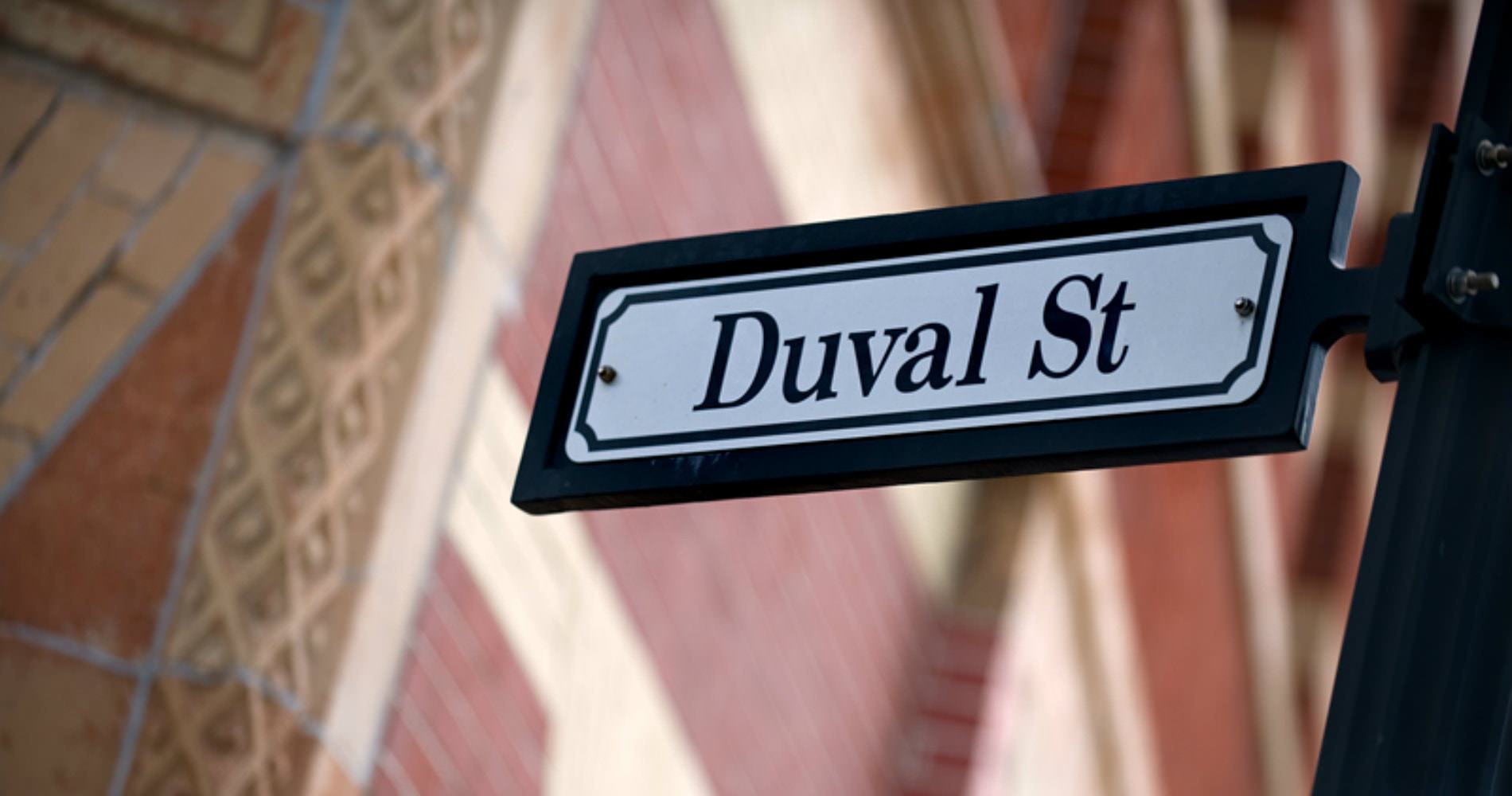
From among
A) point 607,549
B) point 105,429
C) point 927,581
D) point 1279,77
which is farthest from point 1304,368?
point 1279,77

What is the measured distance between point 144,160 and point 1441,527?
1969 millimetres

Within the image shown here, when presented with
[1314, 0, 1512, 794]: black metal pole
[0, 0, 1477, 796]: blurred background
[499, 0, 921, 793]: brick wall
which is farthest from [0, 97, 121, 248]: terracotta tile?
[1314, 0, 1512, 794]: black metal pole

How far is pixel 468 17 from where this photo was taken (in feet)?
9.31

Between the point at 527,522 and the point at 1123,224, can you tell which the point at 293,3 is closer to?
the point at 527,522

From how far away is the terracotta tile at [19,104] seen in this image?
104 inches

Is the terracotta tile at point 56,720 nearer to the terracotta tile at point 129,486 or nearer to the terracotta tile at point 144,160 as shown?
the terracotta tile at point 129,486

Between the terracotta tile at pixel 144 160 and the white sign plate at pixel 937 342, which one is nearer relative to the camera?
the white sign plate at pixel 937 342

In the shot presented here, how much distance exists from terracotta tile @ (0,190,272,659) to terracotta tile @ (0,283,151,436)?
38 millimetres

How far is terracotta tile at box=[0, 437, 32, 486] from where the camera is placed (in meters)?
2.49

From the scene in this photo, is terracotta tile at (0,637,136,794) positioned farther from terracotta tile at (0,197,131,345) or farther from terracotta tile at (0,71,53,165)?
terracotta tile at (0,71,53,165)

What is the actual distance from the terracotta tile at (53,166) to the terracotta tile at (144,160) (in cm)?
3

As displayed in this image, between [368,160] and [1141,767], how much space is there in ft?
19.3

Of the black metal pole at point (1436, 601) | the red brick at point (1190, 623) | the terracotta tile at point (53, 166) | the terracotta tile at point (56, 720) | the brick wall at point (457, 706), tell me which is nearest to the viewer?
the black metal pole at point (1436, 601)

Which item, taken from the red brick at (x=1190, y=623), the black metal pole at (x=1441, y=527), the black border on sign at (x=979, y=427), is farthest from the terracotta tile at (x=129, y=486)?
the red brick at (x=1190, y=623)
